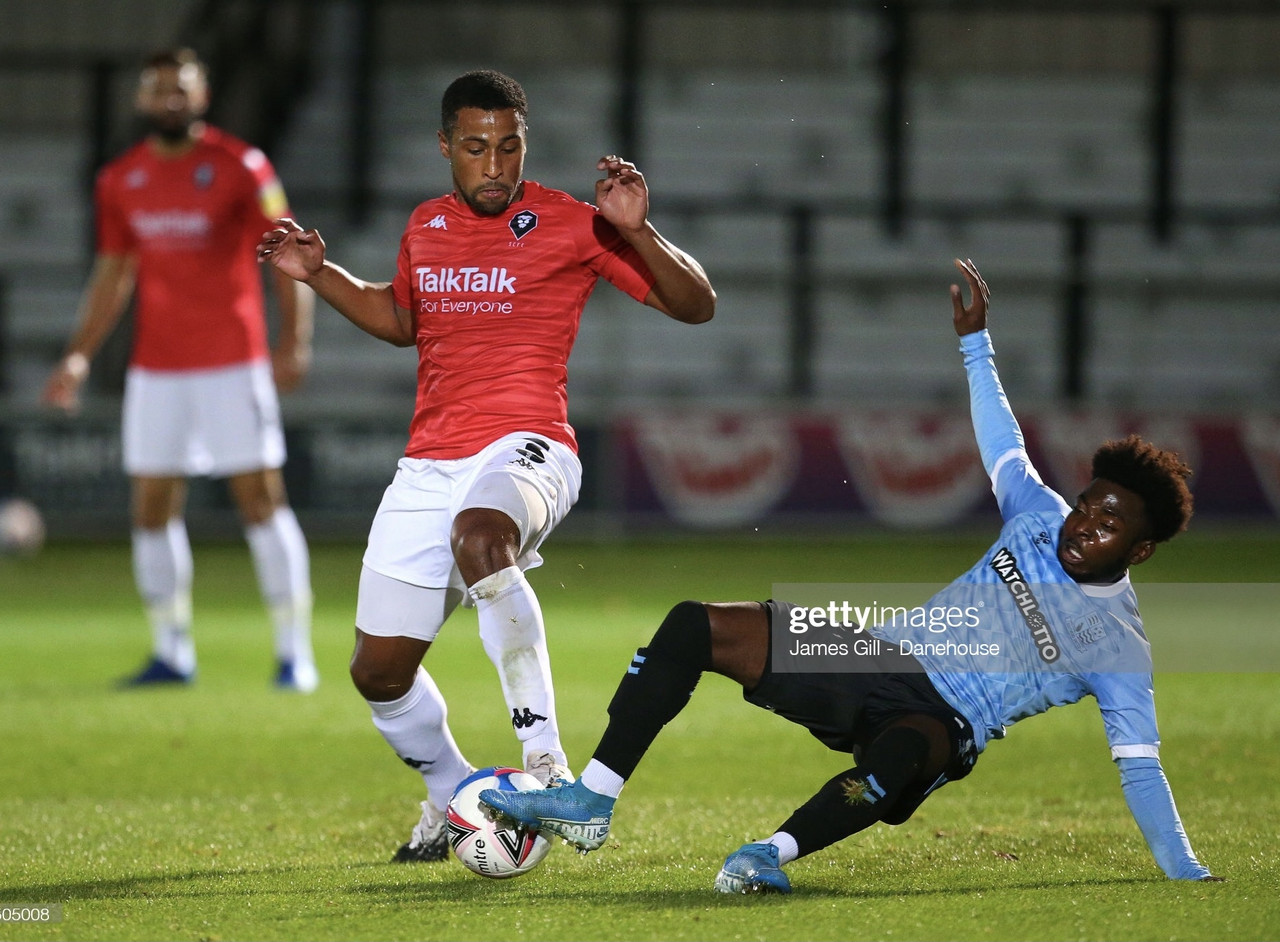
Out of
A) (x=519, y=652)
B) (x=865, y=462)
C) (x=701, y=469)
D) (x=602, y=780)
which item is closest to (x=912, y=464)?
(x=865, y=462)

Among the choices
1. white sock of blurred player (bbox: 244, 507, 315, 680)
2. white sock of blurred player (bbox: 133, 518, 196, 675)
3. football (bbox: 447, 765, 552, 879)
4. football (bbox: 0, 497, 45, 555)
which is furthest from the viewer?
football (bbox: 0, 497, 45, 555)

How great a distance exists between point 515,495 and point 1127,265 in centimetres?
1217

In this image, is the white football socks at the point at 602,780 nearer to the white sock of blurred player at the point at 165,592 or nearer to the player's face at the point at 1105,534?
the player's face at the point at 1105,534

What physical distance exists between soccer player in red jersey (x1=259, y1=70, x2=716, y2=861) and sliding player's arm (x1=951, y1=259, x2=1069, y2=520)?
635mm

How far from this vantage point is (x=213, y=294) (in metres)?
6.86

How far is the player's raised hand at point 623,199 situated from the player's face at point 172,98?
3.64m

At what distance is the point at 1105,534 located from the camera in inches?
138

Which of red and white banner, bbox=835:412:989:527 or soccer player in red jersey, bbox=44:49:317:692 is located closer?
soccer player in red jersey, bbox=44:49:317:692

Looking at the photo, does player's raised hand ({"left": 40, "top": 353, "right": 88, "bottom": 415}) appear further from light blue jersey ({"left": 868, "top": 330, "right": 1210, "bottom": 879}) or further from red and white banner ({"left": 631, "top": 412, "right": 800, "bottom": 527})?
red and white banner ({"left": 631, "top": 412, "right": 800, "bottom": 527})

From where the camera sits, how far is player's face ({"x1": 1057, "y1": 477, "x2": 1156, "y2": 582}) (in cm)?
350

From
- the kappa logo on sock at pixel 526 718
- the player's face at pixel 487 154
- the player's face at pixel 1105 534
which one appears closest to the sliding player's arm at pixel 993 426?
the player's face at pixel 1105 534

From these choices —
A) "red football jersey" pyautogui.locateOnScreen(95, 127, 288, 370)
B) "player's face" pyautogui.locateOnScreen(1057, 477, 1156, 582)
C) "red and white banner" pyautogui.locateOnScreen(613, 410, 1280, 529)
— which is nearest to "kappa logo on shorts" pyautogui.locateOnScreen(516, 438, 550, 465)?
"player's face" pyautogui.locateOnScreen(1057, 477, 1156, 582)

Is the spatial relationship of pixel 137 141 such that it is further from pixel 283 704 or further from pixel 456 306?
pixel 456 306

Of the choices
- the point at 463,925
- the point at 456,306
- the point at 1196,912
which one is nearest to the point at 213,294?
the point at 456,306
